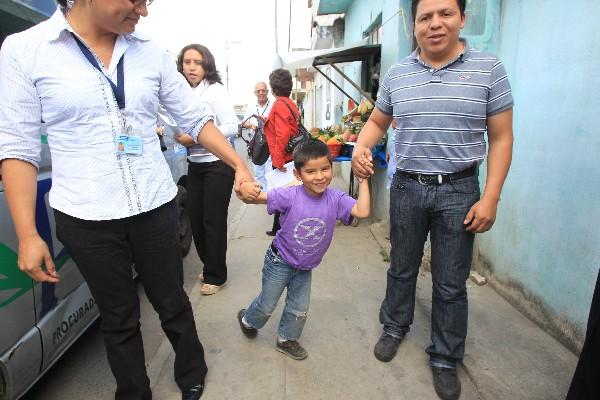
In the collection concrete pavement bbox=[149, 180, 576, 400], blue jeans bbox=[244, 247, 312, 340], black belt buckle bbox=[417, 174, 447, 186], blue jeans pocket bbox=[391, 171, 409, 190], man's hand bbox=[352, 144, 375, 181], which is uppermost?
man's hand bbox=[352, 144, 375, 181]

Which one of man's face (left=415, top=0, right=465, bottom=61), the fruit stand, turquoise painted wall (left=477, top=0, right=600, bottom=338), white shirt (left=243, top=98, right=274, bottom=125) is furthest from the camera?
white shirt (left=243, top=98, right=274, bottom=125)

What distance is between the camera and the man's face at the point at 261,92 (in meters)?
6.42

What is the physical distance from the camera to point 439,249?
→ 2184 mm

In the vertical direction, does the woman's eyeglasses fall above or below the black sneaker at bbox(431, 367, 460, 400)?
above

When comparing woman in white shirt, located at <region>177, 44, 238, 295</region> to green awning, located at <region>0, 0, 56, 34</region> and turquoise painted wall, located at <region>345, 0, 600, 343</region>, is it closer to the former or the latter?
green awning, located at <region>0, 0, 56, 34</region>

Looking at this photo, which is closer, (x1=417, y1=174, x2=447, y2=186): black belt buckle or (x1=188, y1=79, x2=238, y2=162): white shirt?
(x1=417, y1=174, x2=447, y2=186): black belt buckle

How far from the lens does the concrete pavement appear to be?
7.47ft

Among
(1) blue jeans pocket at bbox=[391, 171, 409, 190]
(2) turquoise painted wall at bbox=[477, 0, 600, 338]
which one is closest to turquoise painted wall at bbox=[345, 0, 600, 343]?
(2) turquoise painted wall at bbox=[477, 0, 600, 338]

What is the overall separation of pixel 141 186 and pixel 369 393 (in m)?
1.58

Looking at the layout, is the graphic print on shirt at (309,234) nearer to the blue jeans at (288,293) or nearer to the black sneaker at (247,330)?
the blue jeans at (288,293)

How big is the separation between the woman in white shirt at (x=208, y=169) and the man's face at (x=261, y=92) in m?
3.20

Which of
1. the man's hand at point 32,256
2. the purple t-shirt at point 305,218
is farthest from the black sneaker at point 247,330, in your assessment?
the man's hand at point 32,256

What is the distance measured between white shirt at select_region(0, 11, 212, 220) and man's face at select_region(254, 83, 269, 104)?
466cm

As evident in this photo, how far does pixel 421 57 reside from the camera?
209cm
